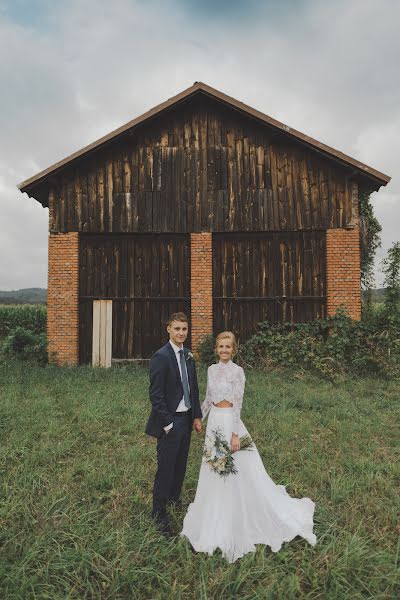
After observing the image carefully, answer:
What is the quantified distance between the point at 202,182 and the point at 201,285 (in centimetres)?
284

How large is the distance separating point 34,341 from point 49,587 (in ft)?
35.3

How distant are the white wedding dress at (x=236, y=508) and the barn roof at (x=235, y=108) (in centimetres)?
862

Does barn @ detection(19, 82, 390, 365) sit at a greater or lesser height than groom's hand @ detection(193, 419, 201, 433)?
A: greater

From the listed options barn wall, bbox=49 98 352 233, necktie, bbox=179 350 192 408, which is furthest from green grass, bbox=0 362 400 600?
barn wall, bbox=49 98 352 233

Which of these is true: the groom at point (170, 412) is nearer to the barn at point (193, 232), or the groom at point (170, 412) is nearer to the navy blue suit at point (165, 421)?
the navy blue suit at point (165, 421)

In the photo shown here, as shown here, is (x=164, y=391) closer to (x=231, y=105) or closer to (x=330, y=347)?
(x=330, y=347)

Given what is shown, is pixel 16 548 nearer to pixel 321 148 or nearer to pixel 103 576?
pixel 103 576

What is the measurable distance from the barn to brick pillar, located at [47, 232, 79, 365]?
3cm

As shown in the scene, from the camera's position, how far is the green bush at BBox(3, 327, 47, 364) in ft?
38.8

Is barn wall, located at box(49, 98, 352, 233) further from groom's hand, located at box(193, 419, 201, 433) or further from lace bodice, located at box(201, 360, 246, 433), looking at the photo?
groom's hand, located at box(193, 419, 201, 433)

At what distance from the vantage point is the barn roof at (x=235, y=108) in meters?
10.2

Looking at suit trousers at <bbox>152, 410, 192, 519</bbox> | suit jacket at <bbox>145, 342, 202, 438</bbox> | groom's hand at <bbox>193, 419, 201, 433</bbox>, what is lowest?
suit trousers at <bbox>152, 410, 192, 519</bbox>

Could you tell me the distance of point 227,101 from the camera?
10.5 m

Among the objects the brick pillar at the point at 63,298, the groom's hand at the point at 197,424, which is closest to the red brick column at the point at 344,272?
the brick pillar at the point at 63,298
